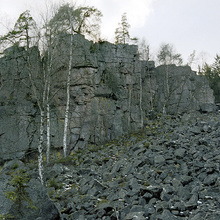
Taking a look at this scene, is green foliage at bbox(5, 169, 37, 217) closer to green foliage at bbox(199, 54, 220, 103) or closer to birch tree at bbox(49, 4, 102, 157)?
birch tree at bbox(49, 4, 102, 157)

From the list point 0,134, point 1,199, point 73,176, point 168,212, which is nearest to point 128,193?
point 168,212

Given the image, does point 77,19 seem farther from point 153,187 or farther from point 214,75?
point 214,75

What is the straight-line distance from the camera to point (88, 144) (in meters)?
20.6

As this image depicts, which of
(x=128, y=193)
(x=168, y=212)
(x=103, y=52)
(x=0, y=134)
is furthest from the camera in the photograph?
(x=103, y=52)

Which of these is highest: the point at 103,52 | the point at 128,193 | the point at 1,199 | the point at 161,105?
the point at 103,52

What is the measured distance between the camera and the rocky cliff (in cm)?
1977

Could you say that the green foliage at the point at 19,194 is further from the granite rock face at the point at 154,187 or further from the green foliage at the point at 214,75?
the green foliage at the point at 214,75

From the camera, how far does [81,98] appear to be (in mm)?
21609

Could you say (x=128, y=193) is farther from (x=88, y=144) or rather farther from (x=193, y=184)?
(x=88, y=144)

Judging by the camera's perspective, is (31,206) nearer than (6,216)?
No

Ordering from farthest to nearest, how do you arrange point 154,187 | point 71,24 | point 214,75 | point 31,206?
1. point 214,75
2. point 71,24
3. point 154,187
4. point 31,206

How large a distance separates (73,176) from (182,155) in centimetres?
628

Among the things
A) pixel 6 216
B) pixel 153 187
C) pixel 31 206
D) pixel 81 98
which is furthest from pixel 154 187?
pixel 81 98

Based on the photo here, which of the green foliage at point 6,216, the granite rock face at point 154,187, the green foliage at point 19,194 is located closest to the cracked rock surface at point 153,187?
the granite rock face at point 154,187
